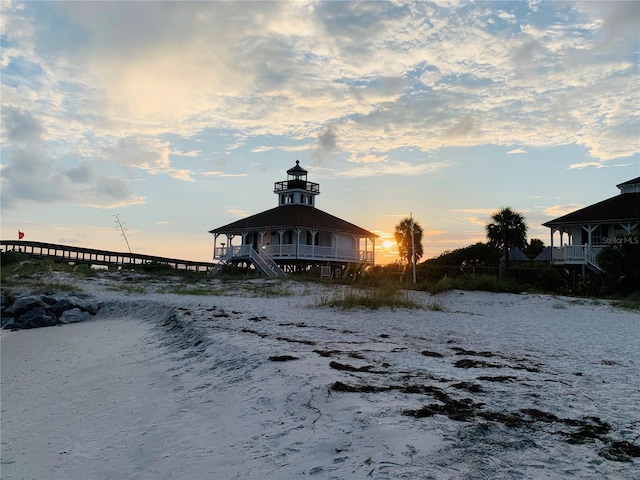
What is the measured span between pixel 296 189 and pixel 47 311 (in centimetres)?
2845

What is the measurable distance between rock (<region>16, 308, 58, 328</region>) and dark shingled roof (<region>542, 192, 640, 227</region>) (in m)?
27.8

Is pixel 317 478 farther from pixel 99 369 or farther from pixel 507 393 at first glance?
pixel 99 369

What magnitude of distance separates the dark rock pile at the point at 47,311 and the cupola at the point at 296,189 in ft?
89.6

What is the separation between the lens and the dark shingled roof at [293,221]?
35.9m

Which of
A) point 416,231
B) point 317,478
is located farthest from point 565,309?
point 416,231

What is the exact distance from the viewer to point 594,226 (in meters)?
30.0

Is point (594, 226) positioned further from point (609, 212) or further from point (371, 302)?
point (371, 302)

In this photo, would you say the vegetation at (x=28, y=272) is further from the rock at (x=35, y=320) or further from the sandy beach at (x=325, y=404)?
the sandy beach at (x=325, y=404)

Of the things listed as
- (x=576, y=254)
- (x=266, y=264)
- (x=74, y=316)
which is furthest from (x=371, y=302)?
(x=576, y=254)

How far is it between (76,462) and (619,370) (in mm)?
5908

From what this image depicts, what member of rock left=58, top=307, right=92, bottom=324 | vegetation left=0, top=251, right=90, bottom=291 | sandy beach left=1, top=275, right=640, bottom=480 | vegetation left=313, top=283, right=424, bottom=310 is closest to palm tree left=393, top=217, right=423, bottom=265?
vegetation left=0, top=251, right=90, bottom=291

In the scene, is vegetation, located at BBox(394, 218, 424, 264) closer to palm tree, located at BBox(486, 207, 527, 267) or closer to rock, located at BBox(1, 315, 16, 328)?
palm tree, located at BBox(486, 207, 527, 267)

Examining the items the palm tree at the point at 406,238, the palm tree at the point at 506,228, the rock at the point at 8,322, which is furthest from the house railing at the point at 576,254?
the rock at the point at 8,322

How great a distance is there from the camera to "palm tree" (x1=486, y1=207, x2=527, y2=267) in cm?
4353
